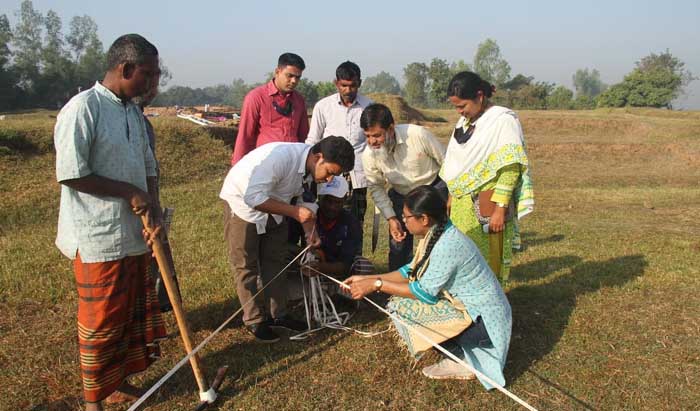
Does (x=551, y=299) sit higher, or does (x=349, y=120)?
(x=349, y=120)

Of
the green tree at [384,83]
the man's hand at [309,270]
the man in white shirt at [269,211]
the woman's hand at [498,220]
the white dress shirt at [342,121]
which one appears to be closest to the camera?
the man in white shirt at [269,211]

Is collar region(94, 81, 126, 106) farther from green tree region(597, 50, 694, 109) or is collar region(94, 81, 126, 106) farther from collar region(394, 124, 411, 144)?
green tree region(597, 50, 694, 109)

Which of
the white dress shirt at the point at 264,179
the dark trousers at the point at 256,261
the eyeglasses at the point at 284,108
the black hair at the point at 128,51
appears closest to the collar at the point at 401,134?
the white dress shirt at the point at 264,179

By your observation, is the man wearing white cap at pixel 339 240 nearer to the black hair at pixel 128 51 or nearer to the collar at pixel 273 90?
the collar at pixel 273 90

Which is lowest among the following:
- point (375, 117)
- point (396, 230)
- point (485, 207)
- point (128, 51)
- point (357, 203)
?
point (396, 230)

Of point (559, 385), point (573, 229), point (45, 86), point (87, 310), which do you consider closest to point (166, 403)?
point (87, 310)

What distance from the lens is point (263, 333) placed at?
12.8ft

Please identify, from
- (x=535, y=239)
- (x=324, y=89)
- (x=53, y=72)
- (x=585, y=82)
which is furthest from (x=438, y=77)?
(x=585, y=82)

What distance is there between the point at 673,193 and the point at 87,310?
38.9 feet

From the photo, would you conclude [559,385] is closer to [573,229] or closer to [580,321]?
[580,321]

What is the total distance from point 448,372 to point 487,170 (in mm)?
1455

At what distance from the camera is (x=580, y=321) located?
14.1 ft

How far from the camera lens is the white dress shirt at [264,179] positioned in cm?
340

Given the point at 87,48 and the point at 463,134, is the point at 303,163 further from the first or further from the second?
the point at 87,48
